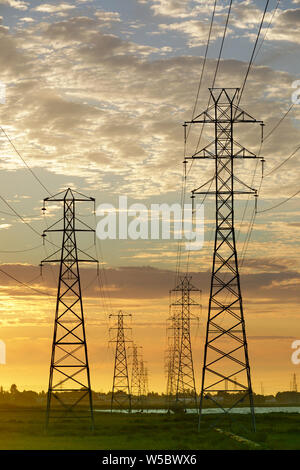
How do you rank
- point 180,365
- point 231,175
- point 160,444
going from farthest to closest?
point 180,365, point 231,175, point 160,444

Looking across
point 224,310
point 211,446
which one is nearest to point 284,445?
point 211,446

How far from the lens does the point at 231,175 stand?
202 feet

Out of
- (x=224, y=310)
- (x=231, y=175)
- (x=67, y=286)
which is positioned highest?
(x=231, y=175)

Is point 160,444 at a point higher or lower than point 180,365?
lower
